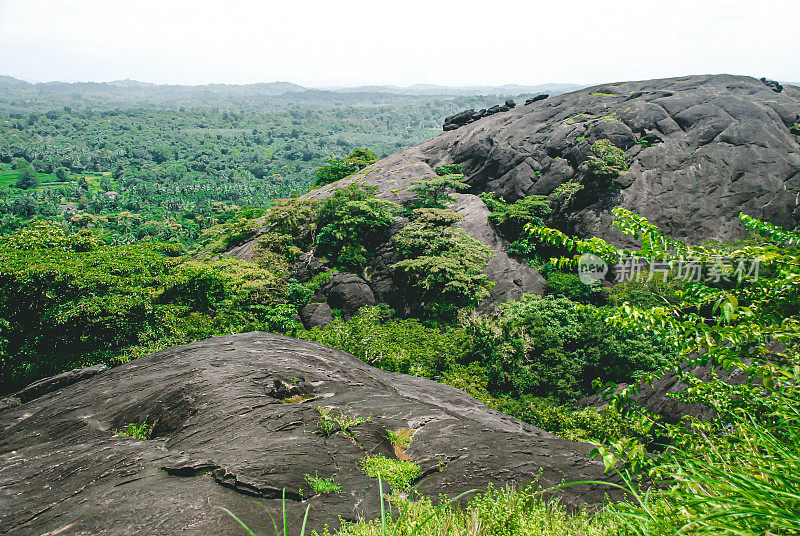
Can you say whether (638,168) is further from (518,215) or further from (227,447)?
(227,447)

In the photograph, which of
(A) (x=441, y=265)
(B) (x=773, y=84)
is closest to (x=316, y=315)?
(A) (x=441, y=265)

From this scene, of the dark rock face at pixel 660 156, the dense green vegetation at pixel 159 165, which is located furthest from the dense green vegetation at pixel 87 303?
the dense green vegetation at pixel 159 165

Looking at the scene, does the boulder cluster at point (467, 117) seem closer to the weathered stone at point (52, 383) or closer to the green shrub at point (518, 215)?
the green shrub at point (518, 215)

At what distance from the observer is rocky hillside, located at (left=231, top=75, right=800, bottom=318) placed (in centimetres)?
2027

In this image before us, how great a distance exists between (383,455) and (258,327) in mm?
11538

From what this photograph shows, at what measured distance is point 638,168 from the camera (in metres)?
22.4

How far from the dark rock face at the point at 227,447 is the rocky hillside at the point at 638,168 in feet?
38.4

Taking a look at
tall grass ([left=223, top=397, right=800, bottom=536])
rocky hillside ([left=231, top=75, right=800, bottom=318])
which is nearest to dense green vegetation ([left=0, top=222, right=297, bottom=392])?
rocky hillside ([left=231, top=75, right=800, bottom=318])

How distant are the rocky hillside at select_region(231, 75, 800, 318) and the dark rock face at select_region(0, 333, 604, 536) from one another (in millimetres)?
11698

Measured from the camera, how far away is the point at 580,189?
74.1 ft

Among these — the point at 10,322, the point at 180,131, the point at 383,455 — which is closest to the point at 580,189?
the point at 383,455

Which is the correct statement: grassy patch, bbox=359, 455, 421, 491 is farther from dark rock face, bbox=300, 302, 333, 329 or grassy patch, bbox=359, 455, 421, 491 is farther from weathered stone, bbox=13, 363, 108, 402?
dark rock face, bbox=300, 302, 333, 329

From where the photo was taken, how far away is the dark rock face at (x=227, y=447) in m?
3.94

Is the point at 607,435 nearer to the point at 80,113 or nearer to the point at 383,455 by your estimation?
the point at 383,455
